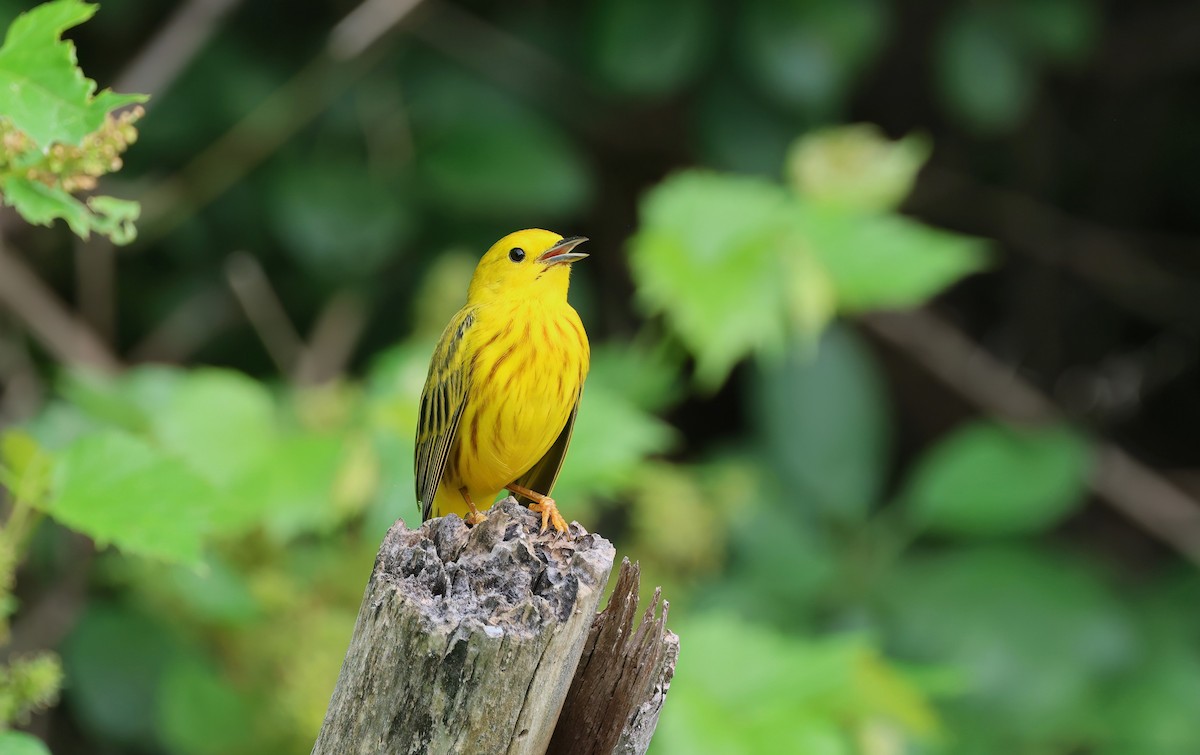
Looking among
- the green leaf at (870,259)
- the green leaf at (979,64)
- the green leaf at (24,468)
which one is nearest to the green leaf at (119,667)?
the green leaf at (24,468)

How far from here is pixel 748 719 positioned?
9.61 ft

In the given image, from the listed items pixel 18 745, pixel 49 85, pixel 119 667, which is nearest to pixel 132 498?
pixel 18 745

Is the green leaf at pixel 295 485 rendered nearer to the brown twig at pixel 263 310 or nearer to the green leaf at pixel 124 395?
the green leaf at pixel 124 395

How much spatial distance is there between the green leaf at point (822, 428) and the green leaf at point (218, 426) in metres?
1.93

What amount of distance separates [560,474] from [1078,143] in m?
3.98

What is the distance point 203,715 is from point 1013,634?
260 centimetres

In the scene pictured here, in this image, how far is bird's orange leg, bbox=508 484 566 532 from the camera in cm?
241

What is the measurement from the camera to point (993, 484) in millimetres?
4602

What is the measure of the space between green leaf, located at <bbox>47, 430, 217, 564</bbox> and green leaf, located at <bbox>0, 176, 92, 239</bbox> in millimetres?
456

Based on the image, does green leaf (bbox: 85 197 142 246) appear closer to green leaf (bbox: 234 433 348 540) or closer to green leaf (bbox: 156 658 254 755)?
green leaf (bbox: 234 433 348 540)

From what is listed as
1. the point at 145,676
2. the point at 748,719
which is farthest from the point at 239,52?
the point at 748,719

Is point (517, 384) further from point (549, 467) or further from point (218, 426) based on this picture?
point (218, 426)

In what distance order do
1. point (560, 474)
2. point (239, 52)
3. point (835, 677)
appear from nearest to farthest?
point (835, 677)
point (560, 474)
point (239, 52)

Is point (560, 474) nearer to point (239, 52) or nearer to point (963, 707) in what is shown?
point (963, 707)
